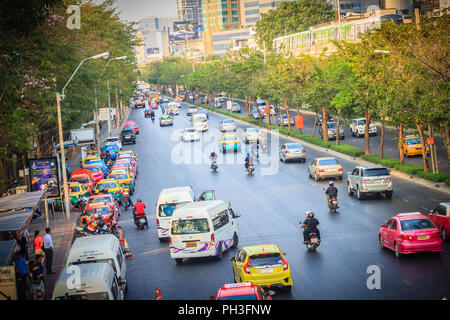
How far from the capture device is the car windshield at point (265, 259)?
17.5 meters

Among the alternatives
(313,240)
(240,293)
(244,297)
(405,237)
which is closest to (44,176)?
(313,240)

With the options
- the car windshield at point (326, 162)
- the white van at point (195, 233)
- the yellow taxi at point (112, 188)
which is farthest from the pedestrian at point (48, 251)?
the car windshield at point (326, 162)

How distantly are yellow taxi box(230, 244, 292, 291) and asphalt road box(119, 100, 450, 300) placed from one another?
0.38m

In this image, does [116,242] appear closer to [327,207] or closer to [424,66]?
[327,207]

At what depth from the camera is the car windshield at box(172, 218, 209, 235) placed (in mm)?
21406

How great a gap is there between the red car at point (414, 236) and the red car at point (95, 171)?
26.8m

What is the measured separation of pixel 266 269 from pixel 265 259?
1.15 feet

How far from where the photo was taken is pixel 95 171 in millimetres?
44469

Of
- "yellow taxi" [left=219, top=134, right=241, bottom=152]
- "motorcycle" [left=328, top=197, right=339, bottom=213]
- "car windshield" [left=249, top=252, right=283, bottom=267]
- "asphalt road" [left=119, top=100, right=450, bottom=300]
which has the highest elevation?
"yellow taxi" [left=219, top=134, right=241, bottom=152]

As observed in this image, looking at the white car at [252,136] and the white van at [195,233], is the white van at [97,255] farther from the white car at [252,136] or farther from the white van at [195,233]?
the white car at [252,136]

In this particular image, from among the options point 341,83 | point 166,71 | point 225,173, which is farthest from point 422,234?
point 166,71

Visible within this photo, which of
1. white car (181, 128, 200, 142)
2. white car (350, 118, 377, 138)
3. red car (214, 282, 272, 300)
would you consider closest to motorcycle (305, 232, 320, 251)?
red car (214, 282, 272, 300)

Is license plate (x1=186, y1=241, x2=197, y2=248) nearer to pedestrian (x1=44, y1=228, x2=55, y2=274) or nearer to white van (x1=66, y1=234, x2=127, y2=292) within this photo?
white van (x1=66, y1=234, x2=127, y2=292)
